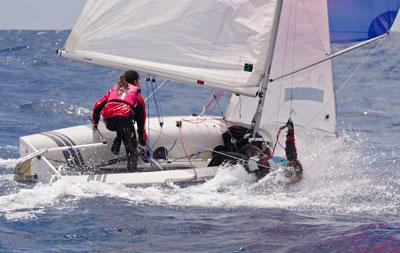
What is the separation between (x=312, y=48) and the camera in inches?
405

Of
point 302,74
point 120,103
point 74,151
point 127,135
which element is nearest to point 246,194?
point 127,135

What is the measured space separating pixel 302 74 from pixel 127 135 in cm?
262

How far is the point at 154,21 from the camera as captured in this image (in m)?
9.17

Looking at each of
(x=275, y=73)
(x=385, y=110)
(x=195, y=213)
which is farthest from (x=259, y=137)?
(x=385, y=110)

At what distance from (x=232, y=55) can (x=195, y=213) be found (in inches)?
→ 92.3

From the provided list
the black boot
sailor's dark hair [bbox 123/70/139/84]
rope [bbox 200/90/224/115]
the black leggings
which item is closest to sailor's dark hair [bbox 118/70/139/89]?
sailor's dark hair [bbox 123/70/139/84]

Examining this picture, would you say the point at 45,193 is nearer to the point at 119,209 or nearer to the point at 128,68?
the point at 119,209

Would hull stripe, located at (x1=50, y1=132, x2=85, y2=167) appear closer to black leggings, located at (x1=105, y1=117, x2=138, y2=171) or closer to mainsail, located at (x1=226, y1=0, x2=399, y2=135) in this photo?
black leggings, located at (x1=105, y1=117, x2=138, y2=171)

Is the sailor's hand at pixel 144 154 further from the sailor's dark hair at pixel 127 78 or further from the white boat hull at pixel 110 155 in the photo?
the sailor's dark hair at pixel 127 78

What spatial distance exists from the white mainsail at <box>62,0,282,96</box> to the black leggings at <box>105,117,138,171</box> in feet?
1.97

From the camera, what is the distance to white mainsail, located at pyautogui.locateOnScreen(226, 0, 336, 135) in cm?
1032

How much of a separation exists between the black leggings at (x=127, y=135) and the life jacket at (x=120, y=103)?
6cm

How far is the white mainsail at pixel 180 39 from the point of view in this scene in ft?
29.9

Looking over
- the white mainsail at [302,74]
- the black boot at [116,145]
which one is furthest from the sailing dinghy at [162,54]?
the white mainsail at [302,74]
